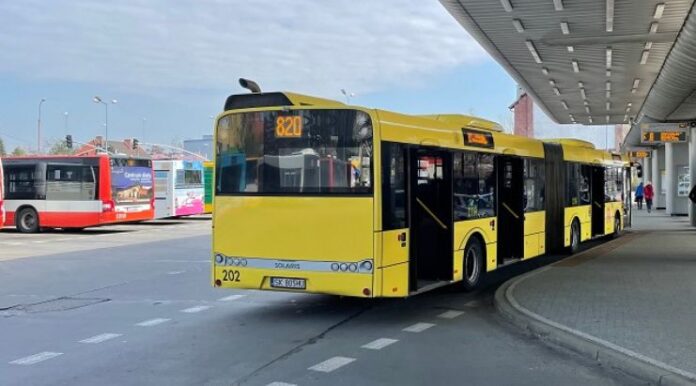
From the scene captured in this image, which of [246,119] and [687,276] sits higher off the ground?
[246,119]

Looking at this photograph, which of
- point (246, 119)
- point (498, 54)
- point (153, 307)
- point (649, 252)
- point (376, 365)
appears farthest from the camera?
point (498, 54)

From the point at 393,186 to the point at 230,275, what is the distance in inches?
99.7

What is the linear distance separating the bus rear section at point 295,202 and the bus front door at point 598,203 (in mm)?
13058

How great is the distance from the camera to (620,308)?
9414mm

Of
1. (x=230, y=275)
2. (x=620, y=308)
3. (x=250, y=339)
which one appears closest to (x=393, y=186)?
(x=230, y=275)

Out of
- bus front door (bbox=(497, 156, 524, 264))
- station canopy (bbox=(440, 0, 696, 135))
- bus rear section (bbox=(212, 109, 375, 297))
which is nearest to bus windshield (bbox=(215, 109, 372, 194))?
bus rear section (bbox=(212, 109, 375, 297))

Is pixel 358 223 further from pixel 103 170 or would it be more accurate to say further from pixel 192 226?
pixel 192 226

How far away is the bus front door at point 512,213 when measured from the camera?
1347 cm

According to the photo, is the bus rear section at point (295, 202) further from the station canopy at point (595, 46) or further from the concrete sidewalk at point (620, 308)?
the station canopy at point (595, 46)

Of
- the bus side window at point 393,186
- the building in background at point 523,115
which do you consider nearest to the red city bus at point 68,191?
the bus side window at point 393,186

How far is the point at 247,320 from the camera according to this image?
938 cm

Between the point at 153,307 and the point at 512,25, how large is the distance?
10.2 m

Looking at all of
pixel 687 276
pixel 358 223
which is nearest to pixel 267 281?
pixel 358 223

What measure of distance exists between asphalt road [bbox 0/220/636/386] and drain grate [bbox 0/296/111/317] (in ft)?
0.10
